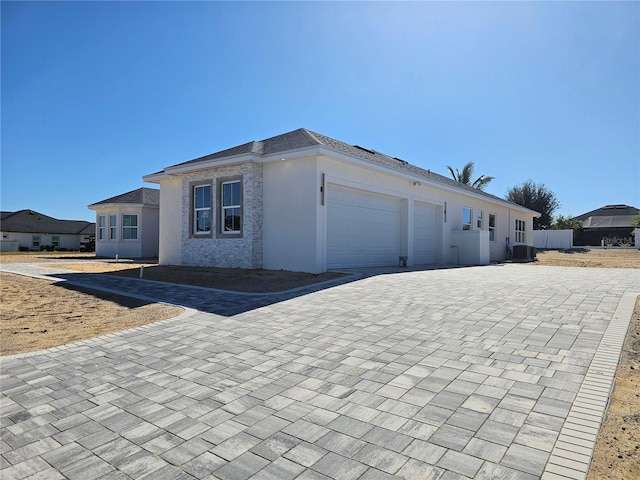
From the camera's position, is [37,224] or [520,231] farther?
[37,224]

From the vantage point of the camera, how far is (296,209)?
12.4 meters

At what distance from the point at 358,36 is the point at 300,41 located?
1.93m

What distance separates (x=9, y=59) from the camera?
1075cm

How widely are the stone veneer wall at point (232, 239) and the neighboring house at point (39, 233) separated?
1157 inches

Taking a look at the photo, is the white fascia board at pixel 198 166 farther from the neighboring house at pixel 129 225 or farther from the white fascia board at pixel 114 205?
the neighboring house at pixel 129 225

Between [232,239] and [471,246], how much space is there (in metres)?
12.0

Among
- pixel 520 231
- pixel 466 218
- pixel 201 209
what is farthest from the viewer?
pixel 520 231

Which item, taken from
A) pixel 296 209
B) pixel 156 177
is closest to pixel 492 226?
pixel 296 209

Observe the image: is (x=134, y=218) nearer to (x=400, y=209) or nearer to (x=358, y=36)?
(x=400, y=209)

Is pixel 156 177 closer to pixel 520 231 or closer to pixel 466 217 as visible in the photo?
pixel 466 217

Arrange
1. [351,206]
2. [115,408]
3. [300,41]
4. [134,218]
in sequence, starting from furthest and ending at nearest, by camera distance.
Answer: [134,218] < [351,206] < [300,41] < [115,408]

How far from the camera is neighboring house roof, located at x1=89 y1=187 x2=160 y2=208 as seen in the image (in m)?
23.9

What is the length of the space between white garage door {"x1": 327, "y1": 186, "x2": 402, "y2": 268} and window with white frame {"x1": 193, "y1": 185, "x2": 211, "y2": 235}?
512cm

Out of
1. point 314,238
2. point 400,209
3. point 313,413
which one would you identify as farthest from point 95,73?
point 313,413
